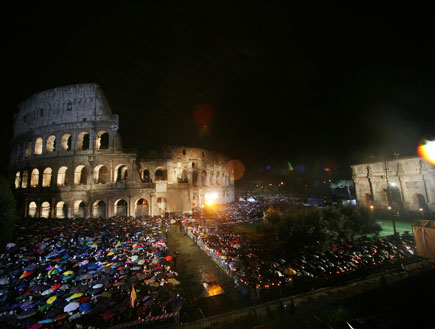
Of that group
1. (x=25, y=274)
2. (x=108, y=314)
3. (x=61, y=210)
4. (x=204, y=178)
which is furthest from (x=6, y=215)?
(x=204, y=178)

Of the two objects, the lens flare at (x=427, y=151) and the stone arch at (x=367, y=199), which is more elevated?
the lens flare at (x=427, y=151)

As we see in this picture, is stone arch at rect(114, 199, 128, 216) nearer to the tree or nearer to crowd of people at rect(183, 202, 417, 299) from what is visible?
the tree

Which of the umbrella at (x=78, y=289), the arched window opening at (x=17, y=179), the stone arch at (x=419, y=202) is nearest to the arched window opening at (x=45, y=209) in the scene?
the arched window opening at (x=17, y=179)

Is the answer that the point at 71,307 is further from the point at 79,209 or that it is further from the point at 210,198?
the point at 210,198

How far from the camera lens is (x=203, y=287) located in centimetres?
928

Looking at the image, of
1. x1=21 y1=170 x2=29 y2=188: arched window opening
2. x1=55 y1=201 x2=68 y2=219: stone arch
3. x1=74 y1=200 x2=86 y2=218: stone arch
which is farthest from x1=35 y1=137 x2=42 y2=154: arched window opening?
x1=74 y1=200 x2=86 y2=218: stone arch

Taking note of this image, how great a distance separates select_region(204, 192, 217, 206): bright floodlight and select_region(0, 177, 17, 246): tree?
25167mm

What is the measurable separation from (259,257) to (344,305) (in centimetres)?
516

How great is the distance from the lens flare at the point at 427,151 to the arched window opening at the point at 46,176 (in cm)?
4887

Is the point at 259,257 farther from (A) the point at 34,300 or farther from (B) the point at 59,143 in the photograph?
(B) the point at 59,143

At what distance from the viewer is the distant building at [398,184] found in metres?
23.3

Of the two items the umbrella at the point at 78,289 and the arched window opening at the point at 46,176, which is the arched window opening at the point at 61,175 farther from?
the umbrella at the point at 78,289

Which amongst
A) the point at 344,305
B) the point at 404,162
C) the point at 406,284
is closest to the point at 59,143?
the point at 344,305

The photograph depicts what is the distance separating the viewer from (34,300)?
6961 mm
